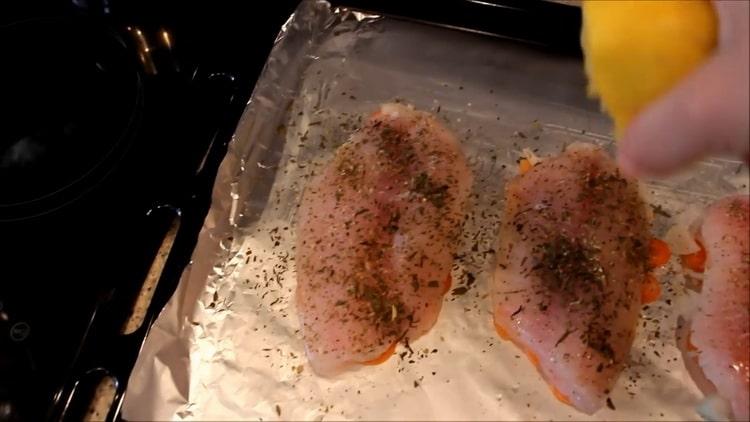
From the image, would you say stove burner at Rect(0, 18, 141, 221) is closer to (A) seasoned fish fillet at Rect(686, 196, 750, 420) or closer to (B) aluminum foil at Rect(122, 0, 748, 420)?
(B) aluminum foil at Rect(122, 0, 748, 420)

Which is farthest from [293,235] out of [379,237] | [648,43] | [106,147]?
[648,43]

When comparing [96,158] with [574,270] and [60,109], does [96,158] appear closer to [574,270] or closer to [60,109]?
[60,109]

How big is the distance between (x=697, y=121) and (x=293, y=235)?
2.82ft

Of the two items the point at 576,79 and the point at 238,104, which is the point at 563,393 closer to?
the point at 576,79

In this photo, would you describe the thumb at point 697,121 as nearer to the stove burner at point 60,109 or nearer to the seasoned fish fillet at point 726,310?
the seasoned fish fillet at point 726,310

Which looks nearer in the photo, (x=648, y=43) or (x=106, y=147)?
(x=648, y=43)

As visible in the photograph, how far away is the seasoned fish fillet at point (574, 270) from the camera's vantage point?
1.25m

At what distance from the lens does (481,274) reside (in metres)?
1.37

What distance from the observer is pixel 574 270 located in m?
1.31

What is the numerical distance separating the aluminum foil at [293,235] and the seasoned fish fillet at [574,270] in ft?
0.12

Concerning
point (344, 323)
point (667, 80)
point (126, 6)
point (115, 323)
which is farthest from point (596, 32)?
point (126, 6)

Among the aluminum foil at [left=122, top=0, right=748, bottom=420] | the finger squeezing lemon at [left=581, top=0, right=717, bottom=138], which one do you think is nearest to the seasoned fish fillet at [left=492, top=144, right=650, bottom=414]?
the aluminum foil at [left=122, top=0, right=748, bottom=420]

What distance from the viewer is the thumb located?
2.39 feet

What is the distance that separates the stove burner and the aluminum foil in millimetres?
231
